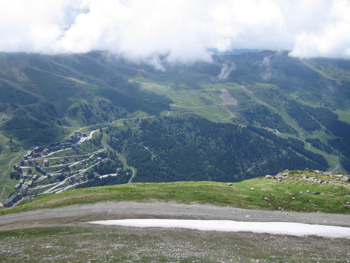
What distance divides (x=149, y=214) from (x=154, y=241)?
11696mm

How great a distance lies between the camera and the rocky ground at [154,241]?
3142 centimetres

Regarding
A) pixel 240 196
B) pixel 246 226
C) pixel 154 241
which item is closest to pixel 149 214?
pixel 154 241

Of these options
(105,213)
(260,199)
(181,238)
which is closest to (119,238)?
(181,238)

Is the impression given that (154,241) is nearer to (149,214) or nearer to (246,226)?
(149,214)

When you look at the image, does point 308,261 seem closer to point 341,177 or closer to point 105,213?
point 105,213

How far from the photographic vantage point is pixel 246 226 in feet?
140

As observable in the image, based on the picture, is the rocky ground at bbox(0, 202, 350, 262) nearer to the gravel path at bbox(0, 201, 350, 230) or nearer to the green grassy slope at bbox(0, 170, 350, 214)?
the gravel path at bbox(0, 201, 350, 230)

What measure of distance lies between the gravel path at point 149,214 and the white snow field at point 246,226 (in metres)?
1.58

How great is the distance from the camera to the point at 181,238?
3778 centimetres

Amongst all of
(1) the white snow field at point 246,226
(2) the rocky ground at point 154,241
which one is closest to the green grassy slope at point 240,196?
(2) the rocky ground at point 154,241

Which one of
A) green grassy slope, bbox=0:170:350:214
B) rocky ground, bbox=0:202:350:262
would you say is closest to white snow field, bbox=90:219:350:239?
rocky ground, bbox=0:202:350:262

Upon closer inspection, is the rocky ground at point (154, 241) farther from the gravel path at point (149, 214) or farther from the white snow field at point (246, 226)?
the white snow field at point (246, 226)

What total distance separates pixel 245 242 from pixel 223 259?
289 inches

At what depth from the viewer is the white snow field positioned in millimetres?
40312
